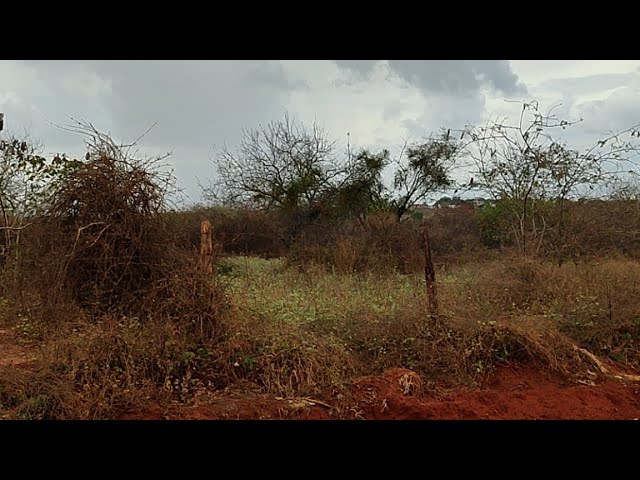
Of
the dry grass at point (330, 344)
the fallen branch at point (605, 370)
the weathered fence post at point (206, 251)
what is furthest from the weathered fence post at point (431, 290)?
the weathered fence post at point (206, 251)

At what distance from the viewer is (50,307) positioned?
5539 mm

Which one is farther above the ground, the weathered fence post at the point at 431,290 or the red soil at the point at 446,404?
the weathered fence post at the point at 431,290

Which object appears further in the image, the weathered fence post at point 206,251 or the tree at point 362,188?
the tree at point 362,188

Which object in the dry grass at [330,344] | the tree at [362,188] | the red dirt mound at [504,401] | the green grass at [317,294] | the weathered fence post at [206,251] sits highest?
the tree at [362,188]

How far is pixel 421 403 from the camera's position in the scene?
4.53 metres

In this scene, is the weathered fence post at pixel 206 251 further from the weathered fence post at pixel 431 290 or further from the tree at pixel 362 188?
the tree at pixel 362 188

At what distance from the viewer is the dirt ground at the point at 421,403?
4.33 meters

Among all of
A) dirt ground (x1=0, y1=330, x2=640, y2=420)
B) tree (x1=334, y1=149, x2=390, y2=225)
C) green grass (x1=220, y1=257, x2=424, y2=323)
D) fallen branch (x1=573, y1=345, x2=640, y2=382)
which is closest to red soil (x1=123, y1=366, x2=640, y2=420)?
dirt ground (x1=0, y1=330, x2=640, y2=420)

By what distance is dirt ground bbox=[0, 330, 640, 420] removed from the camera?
14.2 ft

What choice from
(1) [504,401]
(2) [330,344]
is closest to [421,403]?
(1) [504,401]

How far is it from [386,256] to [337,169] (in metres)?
4.24
